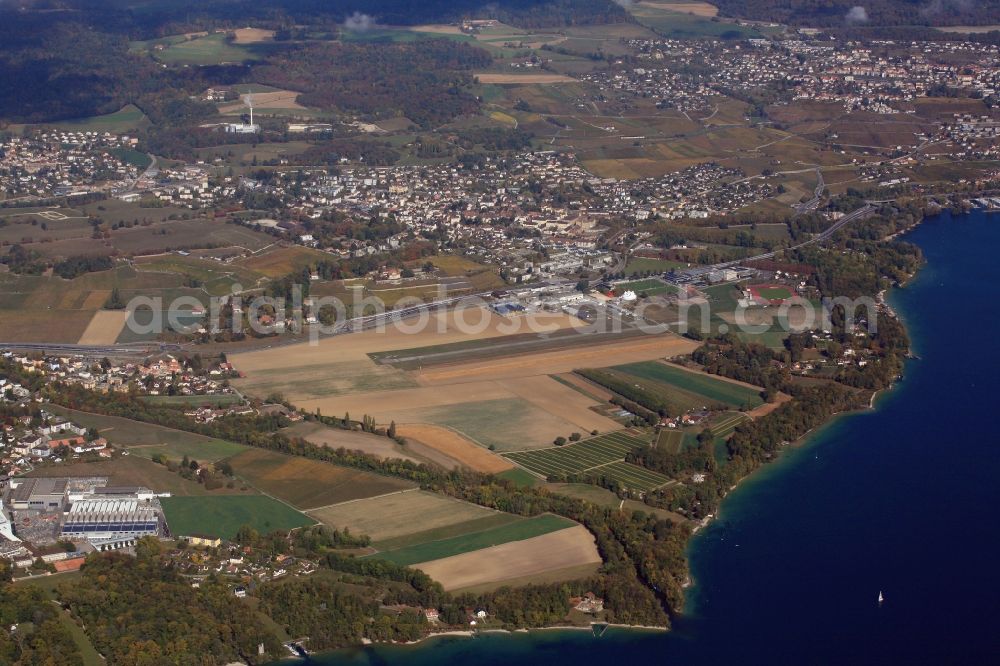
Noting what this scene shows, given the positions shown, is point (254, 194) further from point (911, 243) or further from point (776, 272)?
point (911, 243)

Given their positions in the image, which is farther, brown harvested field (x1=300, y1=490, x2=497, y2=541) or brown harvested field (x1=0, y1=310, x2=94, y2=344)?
brown harvested field (x1=0, y1=310, x2=94, y2=344)

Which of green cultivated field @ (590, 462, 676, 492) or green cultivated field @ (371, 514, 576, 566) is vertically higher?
green cultivated field @ (590, 462, 676, 492)

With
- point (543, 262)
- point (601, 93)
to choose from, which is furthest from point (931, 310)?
point (601, 93)

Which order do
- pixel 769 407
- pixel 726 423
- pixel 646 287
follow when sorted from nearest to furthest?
pixel 726 423 → pixel 769 407 → pixel 646 287

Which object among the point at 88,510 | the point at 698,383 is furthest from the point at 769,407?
the point at 88,510

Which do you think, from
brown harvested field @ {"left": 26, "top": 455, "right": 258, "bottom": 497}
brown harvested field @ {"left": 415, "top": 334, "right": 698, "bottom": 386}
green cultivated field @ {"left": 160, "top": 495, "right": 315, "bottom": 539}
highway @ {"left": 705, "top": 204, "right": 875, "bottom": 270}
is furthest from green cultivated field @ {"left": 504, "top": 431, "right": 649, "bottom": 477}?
highway @ {"left": 705, "top": 204, "right": 875, "bottom": 270}

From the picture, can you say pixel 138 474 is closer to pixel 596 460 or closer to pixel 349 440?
pixel 349 440

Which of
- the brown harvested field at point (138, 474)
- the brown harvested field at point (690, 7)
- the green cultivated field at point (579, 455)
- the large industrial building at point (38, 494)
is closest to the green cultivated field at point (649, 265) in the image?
the green cultivated field at point (579, 455)

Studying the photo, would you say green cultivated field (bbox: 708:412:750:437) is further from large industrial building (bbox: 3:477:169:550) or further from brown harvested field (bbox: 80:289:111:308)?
brown harvested field (bbox: 80:289:111:308)
